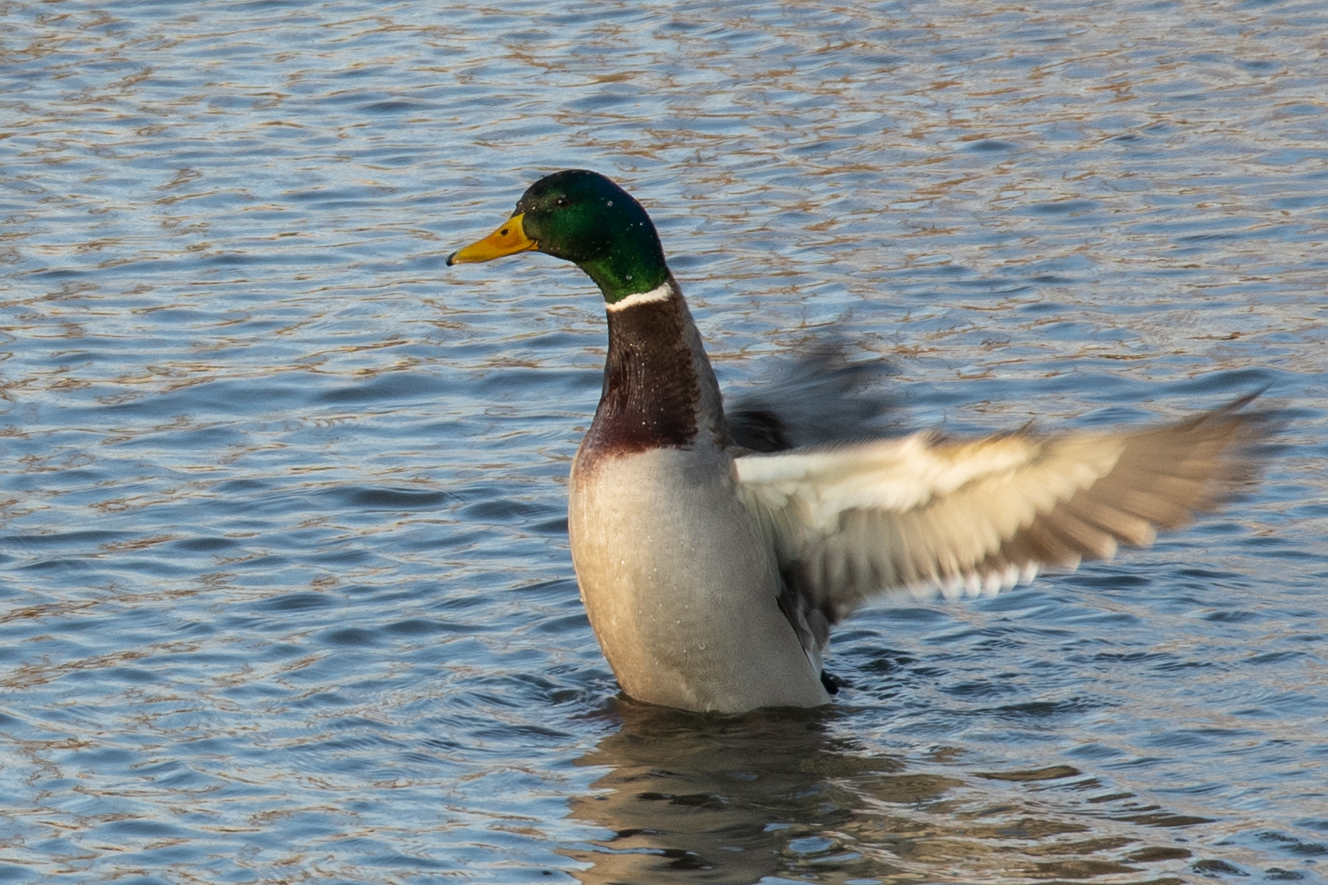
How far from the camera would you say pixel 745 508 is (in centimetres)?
589

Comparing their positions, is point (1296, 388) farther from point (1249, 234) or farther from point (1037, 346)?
point (1249, 234)

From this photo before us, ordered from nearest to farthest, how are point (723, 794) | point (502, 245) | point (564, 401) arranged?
point (723, 794)
point (502, 245)
point (564, 401)

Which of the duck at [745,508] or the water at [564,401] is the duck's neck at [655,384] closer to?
the duck at [745,508]

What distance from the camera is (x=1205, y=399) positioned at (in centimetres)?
815

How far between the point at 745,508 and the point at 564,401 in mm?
2730


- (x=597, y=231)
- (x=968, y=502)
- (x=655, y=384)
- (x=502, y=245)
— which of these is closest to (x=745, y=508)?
(x=655, y=384)

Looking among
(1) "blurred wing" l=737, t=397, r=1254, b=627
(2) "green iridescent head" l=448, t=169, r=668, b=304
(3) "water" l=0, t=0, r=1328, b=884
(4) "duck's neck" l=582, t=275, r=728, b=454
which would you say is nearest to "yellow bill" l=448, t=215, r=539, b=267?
(2) "green iridescent head" l=448, t=169, r=668, b=304

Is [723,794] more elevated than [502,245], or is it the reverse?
[502,245]

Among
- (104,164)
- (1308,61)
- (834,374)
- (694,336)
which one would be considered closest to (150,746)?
(694,336)

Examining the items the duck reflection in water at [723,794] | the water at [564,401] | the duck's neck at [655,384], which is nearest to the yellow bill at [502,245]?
the duck's neck at [655,384]

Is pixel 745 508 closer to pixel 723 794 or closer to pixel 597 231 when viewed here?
pixel 723 794

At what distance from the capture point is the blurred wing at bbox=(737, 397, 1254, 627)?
512cm

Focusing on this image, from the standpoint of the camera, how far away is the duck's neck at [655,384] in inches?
232

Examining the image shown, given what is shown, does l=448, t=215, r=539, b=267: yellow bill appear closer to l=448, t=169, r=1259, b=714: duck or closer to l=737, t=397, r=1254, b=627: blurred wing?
l=448, t=169, r=1259, b=714: duck
